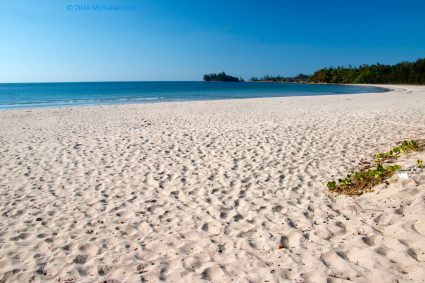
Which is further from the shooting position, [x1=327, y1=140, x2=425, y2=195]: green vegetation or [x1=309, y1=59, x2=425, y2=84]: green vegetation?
[x1=309, y1=59, x2=425, y2=84]: green vegetation

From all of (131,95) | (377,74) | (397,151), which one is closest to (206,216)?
(397,151)

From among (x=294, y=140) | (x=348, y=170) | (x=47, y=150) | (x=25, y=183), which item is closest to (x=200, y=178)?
(x=348, y=170)

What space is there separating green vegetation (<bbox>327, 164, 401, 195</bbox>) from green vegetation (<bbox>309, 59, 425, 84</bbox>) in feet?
233

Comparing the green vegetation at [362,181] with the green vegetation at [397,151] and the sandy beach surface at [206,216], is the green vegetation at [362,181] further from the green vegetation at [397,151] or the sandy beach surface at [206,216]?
the green vegetation at [397,151]

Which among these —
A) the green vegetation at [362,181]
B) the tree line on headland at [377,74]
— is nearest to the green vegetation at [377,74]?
the tree line on headland at [377,74]

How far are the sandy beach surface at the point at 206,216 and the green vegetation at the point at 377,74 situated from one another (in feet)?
234

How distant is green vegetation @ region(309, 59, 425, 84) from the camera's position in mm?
66500

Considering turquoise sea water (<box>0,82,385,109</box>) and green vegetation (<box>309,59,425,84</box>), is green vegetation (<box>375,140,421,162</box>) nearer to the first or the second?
turquoise sea water (<box>0,82,385,109</box>)

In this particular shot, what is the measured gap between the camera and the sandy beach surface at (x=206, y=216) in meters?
3.14

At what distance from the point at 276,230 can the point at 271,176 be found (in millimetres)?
2159

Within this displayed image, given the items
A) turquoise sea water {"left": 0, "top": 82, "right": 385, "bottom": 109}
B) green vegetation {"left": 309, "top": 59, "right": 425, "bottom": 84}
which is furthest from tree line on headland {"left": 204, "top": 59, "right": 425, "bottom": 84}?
turquoise sea water {"left": 0, "top": 82, "right": 385, "bottom": 109}

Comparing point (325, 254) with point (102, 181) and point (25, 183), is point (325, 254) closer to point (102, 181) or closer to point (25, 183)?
point (102, 181)

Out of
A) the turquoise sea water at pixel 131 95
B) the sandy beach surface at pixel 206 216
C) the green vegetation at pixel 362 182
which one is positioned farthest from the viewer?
the turquoise sea water at pixel 131 95

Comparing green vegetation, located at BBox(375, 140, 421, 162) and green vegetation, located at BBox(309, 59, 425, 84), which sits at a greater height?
green vegetation, located at BBox(309, 59, 425, 84)
